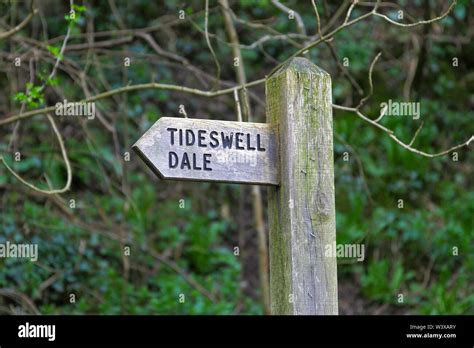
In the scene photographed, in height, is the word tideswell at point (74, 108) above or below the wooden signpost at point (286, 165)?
above

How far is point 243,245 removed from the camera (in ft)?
28.6

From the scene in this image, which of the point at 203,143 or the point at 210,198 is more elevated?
the point at 210,198

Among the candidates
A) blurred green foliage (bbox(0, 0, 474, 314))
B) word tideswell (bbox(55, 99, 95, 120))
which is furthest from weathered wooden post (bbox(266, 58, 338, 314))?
blurred green foliage (bbox(0, 0, 474, 314))

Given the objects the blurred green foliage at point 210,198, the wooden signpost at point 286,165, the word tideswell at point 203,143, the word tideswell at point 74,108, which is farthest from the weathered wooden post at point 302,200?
the blurred green foliage at point 210,198

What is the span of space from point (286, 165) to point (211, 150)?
0.29m

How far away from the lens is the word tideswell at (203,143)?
332 cm

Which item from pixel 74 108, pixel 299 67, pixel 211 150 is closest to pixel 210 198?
pixel 74 108

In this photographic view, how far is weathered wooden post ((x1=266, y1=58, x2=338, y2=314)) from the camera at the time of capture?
133 inches

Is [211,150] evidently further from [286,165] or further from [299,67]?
[299,67]

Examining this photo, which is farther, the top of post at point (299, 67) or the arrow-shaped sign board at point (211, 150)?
the top of post at point (299, 67)

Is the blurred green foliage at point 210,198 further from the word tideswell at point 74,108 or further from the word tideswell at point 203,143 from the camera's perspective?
the word tideswell at point 203,143

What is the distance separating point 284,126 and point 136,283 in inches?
184

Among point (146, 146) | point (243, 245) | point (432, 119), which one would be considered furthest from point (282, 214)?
point (432, 119)

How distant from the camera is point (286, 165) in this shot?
3426mm
